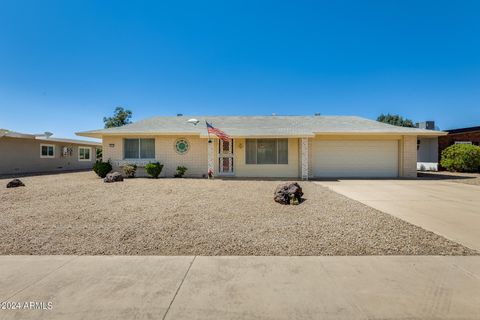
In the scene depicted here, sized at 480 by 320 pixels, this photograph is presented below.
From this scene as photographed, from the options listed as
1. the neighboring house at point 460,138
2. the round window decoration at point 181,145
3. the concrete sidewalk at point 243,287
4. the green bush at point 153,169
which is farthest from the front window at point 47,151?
the neighboring house at point 460,138

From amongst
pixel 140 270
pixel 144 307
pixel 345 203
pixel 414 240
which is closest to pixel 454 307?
pixel 414 240

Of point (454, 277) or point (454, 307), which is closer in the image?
point (454, 307)

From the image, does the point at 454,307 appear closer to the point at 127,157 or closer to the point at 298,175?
the point at 298,175

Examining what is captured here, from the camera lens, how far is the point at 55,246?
4051 mm

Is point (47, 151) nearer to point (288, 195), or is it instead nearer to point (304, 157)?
point (304, 157)

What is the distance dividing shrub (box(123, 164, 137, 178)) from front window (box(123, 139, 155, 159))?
96 centimetres

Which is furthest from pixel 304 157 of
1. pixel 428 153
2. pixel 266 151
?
pixel 428 153

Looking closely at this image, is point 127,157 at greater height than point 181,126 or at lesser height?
lesser

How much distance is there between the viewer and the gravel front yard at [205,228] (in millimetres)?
3947

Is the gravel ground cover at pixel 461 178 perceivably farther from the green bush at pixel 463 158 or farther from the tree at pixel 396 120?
the tree at pixel 396 120

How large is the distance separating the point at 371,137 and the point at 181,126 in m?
12.3

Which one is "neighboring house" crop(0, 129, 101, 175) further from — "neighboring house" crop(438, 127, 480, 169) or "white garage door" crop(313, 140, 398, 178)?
"neighboring house" crop(438, 127, 480, 169)

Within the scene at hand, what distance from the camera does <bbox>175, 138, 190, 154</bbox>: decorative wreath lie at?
1413 centimetres

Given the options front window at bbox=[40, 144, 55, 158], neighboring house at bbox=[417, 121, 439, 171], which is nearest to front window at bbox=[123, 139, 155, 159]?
front window at bbox=[40, 144, 55, 158]
